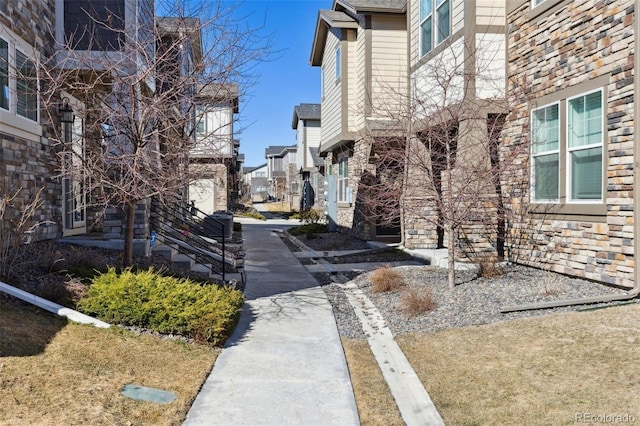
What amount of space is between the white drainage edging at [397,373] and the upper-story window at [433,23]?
6.73 meters

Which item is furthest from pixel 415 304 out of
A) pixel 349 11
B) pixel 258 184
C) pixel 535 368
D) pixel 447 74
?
pixel 258 184

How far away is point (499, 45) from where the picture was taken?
411 inches

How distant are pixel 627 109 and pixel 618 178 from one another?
981 mm

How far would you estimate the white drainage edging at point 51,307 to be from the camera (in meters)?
5.84

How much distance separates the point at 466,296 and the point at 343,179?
35.8ft

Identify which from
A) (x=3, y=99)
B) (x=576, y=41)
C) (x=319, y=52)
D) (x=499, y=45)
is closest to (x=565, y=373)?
(x=576, y=41)

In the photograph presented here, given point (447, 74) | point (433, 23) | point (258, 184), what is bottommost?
point (447, 74)

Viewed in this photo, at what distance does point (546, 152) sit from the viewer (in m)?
9.29

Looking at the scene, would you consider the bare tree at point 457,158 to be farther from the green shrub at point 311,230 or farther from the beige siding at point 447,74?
the green shrub at point 311,230

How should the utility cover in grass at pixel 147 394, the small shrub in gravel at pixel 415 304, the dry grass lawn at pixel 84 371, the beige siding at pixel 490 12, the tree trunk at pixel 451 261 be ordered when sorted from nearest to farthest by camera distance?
the dry grass lawn at pixel 84 371 < the utility cover in grass at pixel 147 394 < the small shrub in gravel at pixel 415 304 < the tree trunk at pixel 451 261 < the beige siding at pixel 490 12

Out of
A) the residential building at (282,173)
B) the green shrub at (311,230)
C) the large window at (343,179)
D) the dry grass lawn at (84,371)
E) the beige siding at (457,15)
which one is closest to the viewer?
the dry grass lawn at (84,371)

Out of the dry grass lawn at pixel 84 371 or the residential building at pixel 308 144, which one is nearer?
the dry grass lawn at pixel 84 371

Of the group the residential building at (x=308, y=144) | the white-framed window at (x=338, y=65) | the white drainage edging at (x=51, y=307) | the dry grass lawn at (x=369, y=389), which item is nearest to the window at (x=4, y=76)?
the white drainage edging at (x=51, y=307)

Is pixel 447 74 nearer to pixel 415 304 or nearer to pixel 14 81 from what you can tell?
→ pixel 415 304
